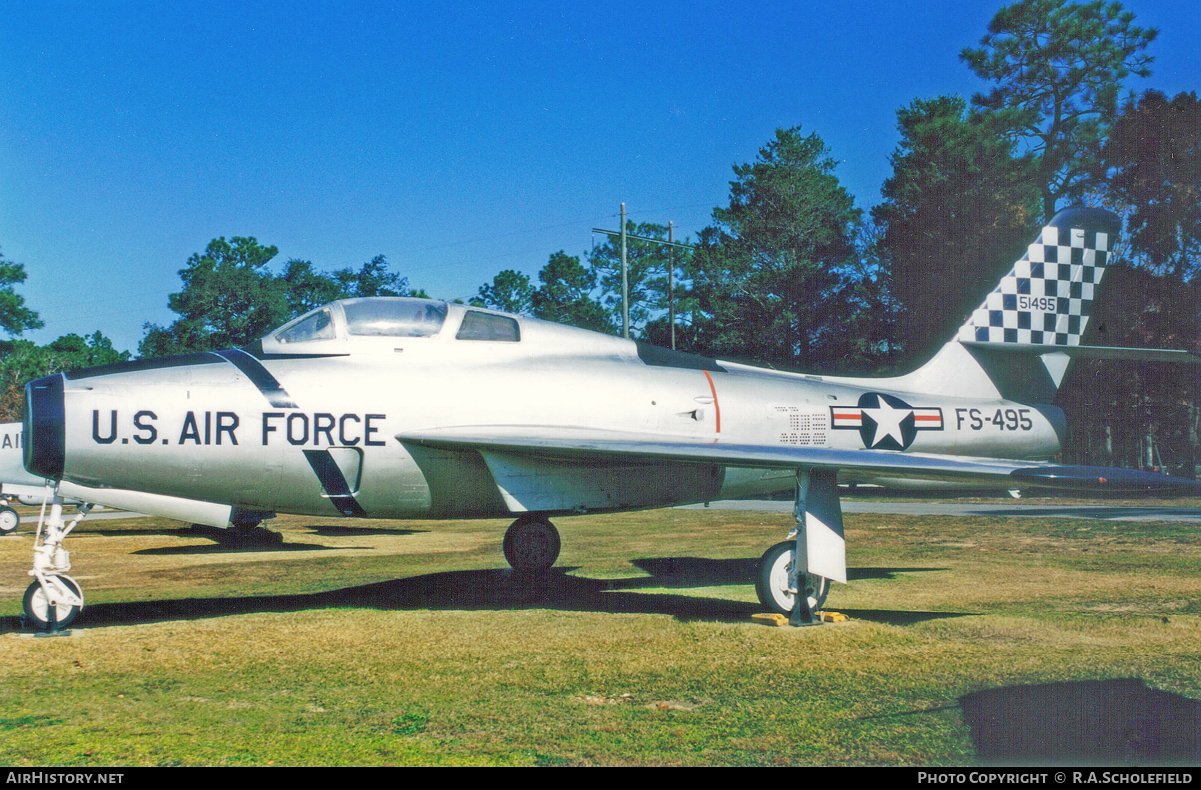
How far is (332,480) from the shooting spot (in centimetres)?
783

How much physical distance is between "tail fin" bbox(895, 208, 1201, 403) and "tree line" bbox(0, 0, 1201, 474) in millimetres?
20973

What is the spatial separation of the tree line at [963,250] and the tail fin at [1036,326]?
21.0 m

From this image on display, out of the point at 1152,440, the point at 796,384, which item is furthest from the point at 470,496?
the point at 1152,440

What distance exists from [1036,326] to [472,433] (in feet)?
25.6

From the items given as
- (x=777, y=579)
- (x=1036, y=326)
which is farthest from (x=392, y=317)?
(x=1036, y=326)

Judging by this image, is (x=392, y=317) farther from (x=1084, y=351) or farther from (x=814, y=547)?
(x=1084, y=351)

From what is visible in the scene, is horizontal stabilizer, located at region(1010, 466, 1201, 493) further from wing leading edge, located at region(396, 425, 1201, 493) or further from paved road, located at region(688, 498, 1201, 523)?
paved road, located at region(688, 498, 1201, 523)

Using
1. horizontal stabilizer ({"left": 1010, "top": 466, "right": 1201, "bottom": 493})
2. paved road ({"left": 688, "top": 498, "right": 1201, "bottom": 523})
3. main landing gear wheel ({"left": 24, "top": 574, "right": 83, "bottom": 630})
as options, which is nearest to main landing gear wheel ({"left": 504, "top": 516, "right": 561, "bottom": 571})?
main landing gear wheel ({"left": 24, "top": 574, "right": 83, "bottom": 630})

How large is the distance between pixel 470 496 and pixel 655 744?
4.14 metres

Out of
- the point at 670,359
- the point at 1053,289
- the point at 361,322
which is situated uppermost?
the point at 1053,289

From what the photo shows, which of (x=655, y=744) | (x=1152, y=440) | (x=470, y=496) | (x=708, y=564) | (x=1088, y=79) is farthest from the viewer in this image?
(x=1088, y=79)

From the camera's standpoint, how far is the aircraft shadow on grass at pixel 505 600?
813 cm
